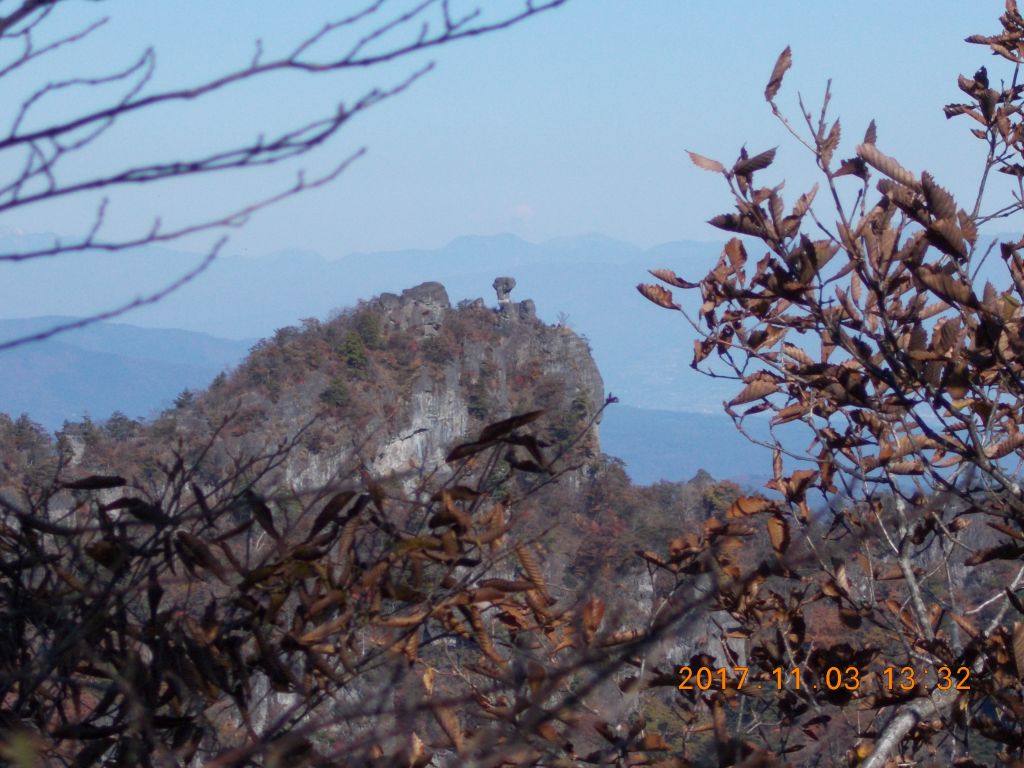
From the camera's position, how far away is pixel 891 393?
229 cm

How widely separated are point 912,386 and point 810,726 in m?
1.04

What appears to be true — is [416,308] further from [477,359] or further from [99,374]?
[99,374]

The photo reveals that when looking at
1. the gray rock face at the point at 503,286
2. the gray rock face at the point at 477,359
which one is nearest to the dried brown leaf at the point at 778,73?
→ the gray rock face at the point at 477,359

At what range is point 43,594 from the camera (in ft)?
5.06

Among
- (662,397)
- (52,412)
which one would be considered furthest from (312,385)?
(662,397)

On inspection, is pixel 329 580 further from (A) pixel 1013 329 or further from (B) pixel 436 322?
(B) pixel 436 322

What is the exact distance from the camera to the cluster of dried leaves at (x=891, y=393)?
1808mm

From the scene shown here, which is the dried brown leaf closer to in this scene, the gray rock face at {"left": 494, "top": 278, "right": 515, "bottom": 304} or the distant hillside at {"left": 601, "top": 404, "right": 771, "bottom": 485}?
the gray rock face at {"left": 494, "top": 278, "right": 515, "bottom": 304}

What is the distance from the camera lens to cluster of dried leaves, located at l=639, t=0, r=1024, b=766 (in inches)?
71.2

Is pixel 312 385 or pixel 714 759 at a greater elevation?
pixel 312 385

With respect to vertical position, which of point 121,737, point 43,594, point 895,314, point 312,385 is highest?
point 312,385
